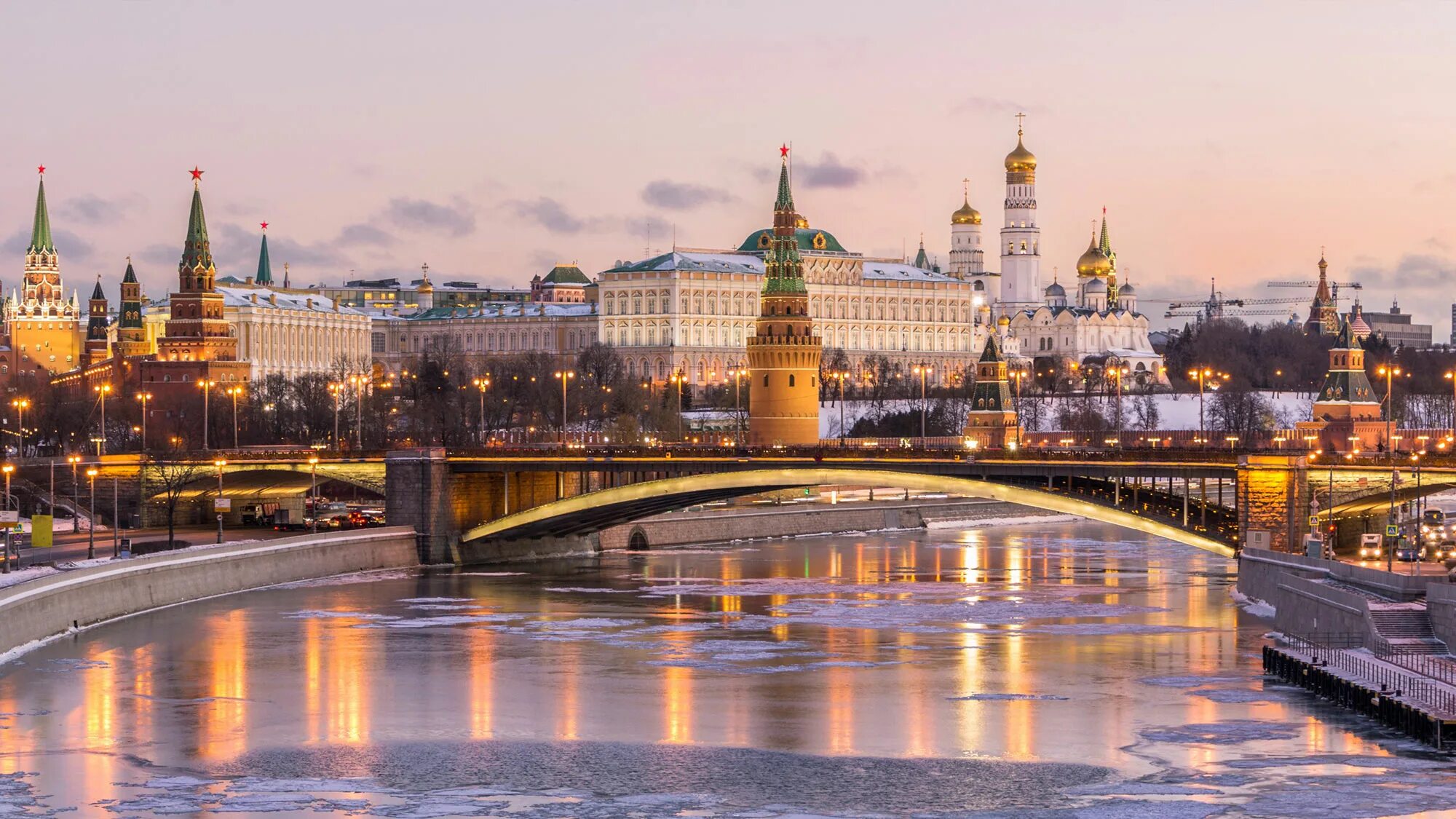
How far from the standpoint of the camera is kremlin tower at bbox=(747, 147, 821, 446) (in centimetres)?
10350

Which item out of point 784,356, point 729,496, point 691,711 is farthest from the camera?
point 784,356

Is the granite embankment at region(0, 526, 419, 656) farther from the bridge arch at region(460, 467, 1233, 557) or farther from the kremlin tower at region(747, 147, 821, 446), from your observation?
the kremlin tower at region(747, 147, 821, 446)

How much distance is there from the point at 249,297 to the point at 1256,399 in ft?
254

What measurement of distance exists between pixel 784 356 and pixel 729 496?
110 ft

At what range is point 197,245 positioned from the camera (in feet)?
432

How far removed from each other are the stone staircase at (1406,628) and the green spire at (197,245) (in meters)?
94.0

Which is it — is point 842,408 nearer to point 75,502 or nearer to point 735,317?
point 75,502

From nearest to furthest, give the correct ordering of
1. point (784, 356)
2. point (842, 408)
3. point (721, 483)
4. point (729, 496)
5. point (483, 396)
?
point (721, 483)
point (729, 496)
point (842, 408)
point (784, 356)
point (483, 396)

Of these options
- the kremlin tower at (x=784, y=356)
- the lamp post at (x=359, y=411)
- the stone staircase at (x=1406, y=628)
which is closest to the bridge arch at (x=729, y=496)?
the lamp post at (x=359, y=411)

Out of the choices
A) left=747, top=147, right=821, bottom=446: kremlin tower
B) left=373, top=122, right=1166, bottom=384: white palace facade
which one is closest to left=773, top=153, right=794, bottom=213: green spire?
left=747, top=147, right=821, bottom=446: kremlin tower

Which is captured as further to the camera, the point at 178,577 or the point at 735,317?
the point at 735,317

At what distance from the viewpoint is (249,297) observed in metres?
182

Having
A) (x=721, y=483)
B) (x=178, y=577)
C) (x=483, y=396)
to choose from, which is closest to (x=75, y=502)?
(x=178, y=577)

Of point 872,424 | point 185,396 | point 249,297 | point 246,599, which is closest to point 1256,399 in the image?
point 872,424
